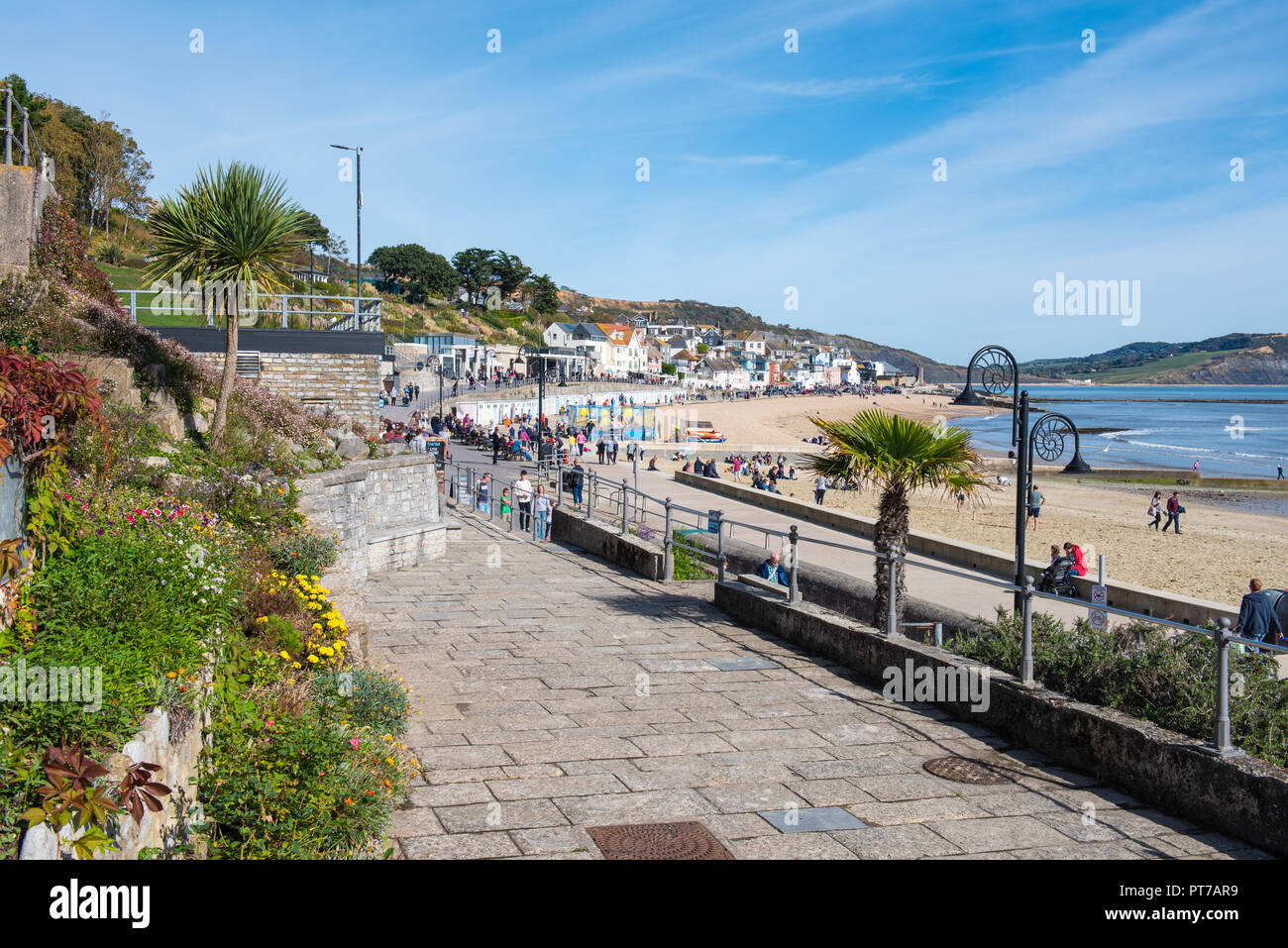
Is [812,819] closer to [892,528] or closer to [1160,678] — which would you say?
[1160,678]

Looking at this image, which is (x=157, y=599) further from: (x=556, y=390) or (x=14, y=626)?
(x=556, y=390)

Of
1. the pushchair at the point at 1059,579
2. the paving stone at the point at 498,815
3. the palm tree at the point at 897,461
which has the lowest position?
the pushchair at the point at 1059,579

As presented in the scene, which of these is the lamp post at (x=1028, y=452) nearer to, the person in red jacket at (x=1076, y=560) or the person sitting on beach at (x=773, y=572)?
the person sitting on beach at (x=773, y=572)

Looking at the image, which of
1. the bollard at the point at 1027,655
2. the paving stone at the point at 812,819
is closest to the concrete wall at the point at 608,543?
the bollard at the point at 1027,655

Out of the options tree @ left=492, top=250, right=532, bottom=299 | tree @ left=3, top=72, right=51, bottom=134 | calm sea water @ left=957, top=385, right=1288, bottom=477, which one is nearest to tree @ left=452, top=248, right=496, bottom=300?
Result: tree @ left=492, top=250, right=532, bottom=299

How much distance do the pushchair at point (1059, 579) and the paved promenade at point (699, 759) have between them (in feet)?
32.1

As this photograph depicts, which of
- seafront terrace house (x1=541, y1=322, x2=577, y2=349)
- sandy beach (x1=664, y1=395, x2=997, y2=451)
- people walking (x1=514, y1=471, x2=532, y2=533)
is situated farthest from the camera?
seafront terrace house (x1=541, y1=322, x2=577, y2=349)

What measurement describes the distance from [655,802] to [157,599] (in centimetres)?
283

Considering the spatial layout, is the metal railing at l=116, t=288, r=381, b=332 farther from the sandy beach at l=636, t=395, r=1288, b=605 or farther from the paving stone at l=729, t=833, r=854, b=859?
the paving stone at l=729, t=833, r=854, b=859

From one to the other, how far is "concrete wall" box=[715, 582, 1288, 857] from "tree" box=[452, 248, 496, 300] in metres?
133

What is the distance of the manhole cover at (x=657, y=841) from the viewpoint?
14.7ft

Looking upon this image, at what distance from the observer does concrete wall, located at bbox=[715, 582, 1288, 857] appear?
4.76 m

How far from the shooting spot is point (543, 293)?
470 feet
